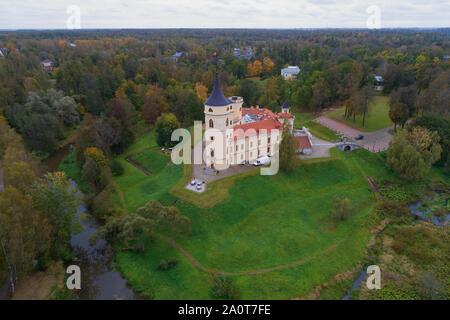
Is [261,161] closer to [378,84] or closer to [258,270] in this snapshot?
[258,270]

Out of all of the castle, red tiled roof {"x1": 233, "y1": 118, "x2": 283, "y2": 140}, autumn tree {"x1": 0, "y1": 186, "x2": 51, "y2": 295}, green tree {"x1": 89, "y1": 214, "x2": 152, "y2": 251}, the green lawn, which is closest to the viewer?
autumn tree {"x1": 0, "y1": 186, "x2": 51, "y2": 295}

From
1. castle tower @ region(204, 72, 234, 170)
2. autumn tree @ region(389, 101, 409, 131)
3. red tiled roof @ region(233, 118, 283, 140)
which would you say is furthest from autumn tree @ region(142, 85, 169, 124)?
autumn tree @ region(389, 101, 409, 131)

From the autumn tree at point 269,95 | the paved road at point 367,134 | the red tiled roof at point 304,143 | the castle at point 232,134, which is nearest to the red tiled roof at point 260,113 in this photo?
the castle at point 232,134

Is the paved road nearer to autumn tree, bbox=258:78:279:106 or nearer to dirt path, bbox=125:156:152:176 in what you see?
autumn tree, bbox=258:78:279:106

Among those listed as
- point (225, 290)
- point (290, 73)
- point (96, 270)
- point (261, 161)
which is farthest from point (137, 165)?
point (290, 73)

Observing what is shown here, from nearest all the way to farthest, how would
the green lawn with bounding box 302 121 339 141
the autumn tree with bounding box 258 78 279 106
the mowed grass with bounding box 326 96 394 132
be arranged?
the green lawn with bounding box 302 121 339 141 → the mowed grass with bounding box 326 96 394 132 → the autumn tree with bounding box 258 78 279 106

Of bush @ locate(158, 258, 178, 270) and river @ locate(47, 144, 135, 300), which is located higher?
bush @ locate(158, 258, 178, 270)

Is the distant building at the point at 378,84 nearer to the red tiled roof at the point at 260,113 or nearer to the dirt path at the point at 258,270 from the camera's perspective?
the red tiled roof at the point at 260,113
